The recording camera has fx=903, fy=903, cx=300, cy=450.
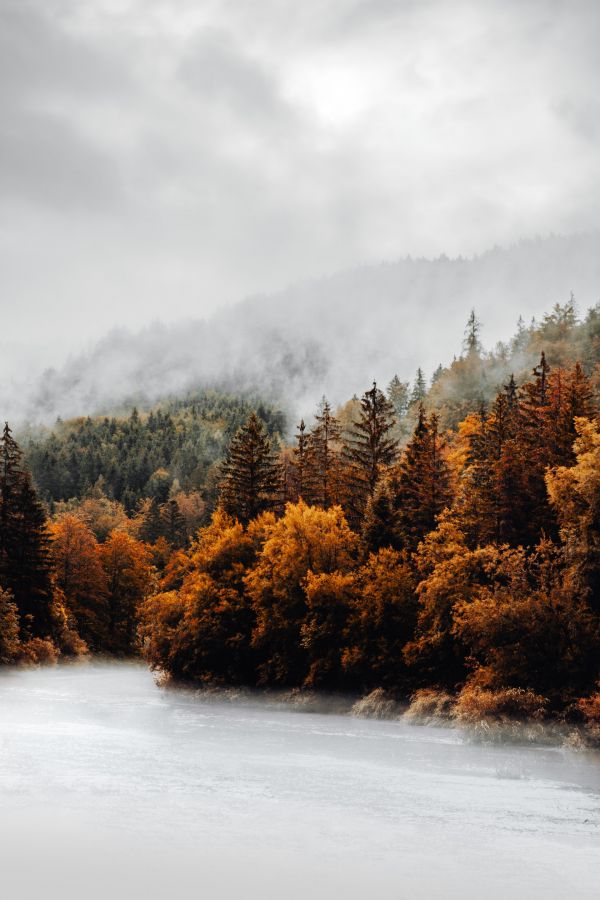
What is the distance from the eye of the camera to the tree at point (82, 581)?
340 feet

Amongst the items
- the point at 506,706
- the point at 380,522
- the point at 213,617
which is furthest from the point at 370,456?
the point at 506,706

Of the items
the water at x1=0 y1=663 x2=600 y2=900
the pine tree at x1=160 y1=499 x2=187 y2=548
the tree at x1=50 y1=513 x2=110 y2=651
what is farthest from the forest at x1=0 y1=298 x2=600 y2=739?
the pine tree at x1=160 y1=499 x2=187 y2=548

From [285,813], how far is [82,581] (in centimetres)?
7929

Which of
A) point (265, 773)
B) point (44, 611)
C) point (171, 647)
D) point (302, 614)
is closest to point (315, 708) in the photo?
point (302, 614)

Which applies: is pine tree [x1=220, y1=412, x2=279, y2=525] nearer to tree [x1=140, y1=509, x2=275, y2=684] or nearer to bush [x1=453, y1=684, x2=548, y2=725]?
tree [x1=140, y1=509, x2=275, y2=684]

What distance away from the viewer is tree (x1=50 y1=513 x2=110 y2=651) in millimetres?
103688

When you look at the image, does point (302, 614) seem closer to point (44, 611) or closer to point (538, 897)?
point (44, 611)

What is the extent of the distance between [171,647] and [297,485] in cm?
2632

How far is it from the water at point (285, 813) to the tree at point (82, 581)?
171ft

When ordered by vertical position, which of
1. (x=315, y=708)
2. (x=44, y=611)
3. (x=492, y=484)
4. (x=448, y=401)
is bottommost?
(x=315, y=708)

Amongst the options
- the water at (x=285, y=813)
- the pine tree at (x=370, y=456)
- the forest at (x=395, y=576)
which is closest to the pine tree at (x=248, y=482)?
the forest at (x=395, y=576)

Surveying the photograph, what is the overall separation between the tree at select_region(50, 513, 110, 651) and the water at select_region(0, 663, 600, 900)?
171ft

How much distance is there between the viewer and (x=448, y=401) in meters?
180

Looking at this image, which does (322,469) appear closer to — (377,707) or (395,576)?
(395,576)
